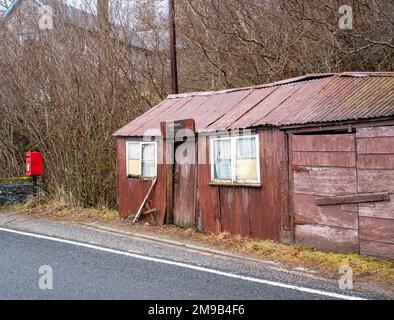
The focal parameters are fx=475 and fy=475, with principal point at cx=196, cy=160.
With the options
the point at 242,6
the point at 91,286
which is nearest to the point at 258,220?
the point at 91,286

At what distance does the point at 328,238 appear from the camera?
824 centimetres

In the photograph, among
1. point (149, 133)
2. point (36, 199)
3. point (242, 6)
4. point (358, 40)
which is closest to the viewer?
point (149, 133)

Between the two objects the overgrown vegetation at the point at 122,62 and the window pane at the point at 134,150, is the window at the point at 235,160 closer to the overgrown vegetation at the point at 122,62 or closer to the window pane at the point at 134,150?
the window pane at the point at 134,150

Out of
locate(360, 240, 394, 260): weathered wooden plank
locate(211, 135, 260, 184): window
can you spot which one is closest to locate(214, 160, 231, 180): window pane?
locate(211, 135, 260, 184): window

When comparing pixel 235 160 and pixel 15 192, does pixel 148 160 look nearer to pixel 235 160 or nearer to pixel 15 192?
pixel 235 160

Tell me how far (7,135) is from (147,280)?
576 inches

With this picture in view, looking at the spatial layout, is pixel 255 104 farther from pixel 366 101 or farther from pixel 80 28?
pixel 80 28

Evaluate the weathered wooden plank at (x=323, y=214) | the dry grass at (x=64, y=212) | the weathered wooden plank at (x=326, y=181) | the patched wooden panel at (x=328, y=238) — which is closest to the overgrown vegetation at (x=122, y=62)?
the dry grass at (x=64, y=212)

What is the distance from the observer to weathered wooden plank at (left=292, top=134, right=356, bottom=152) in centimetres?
790

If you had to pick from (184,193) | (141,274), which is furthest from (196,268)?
(184,193)

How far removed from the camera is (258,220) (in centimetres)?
940

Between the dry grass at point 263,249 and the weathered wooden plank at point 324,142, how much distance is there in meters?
1.78

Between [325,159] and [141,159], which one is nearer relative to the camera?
[325,159]

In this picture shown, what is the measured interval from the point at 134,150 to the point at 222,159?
294 centimetres
